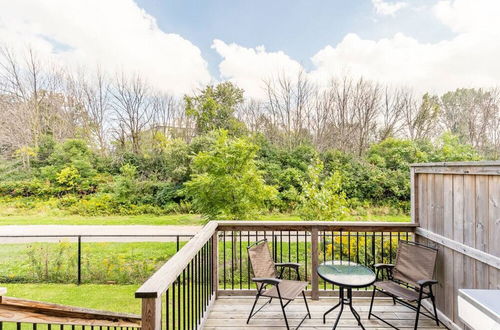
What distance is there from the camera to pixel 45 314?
4.16 feet

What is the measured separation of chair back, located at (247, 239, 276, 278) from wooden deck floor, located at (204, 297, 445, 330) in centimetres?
44

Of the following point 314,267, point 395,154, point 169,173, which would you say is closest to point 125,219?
point 169,173

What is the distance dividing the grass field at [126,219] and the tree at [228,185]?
3785 millimetres

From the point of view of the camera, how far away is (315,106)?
1359cm

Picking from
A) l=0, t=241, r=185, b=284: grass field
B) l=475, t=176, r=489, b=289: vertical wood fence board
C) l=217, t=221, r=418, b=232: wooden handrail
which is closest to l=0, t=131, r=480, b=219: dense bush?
l=0, t=241, r=185, b=284: grass field

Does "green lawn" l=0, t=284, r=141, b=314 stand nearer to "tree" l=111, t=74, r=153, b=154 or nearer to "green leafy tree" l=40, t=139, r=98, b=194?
"green leafy tree" l=40, t=139, r=98, b=194

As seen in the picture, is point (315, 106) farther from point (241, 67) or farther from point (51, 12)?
point (51, 12)

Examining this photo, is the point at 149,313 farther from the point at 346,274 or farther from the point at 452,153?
the point at 452,153

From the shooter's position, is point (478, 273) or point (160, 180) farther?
point (160, 180)

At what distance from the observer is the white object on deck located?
0.67 metres

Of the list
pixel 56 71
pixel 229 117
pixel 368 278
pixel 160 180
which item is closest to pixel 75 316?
pixel 368 278

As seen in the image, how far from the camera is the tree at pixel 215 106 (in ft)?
43.6

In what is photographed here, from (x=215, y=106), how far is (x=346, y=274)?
39.1 feet

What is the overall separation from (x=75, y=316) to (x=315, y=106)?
44.9 feet
